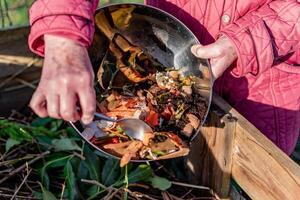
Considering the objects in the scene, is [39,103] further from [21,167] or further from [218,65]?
[21,167]

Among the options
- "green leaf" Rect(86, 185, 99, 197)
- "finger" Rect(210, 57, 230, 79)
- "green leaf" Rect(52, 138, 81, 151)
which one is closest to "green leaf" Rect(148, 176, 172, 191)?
"green leaf" Rect(86, 185, 99, 197)

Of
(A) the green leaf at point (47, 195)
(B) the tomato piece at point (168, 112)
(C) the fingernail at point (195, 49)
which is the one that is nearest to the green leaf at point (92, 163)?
(A) the green leaf at point (47, 195)

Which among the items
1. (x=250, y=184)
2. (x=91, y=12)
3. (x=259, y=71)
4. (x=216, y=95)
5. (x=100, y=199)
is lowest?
(x=100, y=199)

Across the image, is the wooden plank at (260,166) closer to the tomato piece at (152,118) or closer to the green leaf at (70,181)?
the tomato piece at (152,118)

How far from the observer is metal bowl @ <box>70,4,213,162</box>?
113cm

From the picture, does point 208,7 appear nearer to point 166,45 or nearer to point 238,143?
point 166,45

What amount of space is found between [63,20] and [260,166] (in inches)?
19.4

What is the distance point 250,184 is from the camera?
1.18 meters

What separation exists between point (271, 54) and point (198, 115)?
19 centimetres

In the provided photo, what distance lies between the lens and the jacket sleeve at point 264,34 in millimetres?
1070

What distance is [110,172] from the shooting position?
54.8 inches

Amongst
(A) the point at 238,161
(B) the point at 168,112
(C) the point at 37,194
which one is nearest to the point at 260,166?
(A) the point at 238,161

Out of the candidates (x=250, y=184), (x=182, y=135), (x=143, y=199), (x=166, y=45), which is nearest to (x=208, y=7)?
(x=166, y=45)

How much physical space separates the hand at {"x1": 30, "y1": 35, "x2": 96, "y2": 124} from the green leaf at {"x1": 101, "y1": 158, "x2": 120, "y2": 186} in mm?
554
